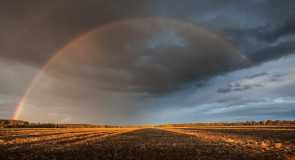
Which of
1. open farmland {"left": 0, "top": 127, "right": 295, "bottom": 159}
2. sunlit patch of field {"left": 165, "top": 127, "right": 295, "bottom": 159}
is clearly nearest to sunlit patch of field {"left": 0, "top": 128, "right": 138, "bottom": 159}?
open farmland {"left": 0, "top": 127, "right": 295, "bottom": 159}

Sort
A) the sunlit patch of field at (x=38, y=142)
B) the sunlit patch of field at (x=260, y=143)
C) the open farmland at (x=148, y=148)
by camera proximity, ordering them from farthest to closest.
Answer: the sunlit patch of field at (x=38, y=142) < the sunlit patch of field at (x=260, y=143) < the open farmland at (x=148, y=148)

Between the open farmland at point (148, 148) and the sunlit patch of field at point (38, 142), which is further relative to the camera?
the sunlit patch of field at point (38, 142)

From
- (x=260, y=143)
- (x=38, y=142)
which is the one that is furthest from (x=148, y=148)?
(x=38, y=142)

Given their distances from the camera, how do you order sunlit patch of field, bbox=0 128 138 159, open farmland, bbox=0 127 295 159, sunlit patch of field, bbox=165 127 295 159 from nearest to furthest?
open farmland, bbox=0 127 295 159 < sunlit patch of field, bbox=165 127 295 159 < sunlit patch of field, bbox=0 128 138 159

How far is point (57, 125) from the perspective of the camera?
5576 inches

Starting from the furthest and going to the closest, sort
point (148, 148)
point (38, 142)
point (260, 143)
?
point (38, 142), point (260, 143), point (148, 148)

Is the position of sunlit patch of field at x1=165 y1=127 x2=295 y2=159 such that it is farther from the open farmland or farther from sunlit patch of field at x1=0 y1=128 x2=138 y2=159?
sunlit patch of field at x1=0 y1=128 x2=138 y2=159

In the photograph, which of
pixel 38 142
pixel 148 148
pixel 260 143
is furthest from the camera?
pixel 38 142

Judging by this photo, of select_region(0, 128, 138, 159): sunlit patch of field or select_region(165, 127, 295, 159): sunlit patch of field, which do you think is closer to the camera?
select_region(165, 127, 295, 159): sunlit patch of field

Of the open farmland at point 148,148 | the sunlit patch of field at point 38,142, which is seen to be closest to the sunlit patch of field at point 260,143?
the open farmland at point 148,148

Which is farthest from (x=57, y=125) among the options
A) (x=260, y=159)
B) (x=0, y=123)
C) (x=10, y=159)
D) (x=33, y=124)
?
(x=260, y=159)

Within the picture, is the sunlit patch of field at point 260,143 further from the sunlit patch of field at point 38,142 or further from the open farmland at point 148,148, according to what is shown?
the sunlit patch of field at point 38,142

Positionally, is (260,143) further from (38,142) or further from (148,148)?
(38,142)

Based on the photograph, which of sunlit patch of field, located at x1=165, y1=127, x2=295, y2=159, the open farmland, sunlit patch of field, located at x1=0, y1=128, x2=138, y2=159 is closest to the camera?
the open farmland
